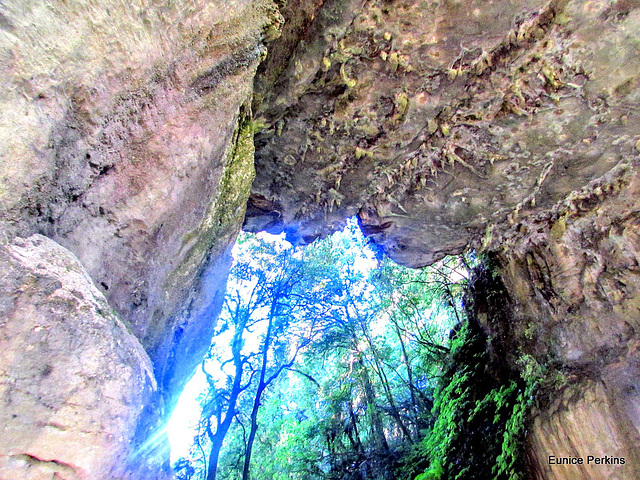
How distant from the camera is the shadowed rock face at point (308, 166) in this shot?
177cm

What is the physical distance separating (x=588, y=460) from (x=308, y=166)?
518 cm

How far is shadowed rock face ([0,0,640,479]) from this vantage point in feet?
5.81

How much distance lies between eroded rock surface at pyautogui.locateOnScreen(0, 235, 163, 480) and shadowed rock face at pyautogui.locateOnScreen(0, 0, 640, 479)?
1 centimetres

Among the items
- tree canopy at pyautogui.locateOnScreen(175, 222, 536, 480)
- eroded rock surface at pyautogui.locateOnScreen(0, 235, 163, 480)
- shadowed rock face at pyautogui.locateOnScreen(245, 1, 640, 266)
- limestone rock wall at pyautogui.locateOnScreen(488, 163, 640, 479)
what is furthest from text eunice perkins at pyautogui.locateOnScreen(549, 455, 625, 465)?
eroded rock surface at pyautogui.locateOnScreen(0, 235, 163, 480)

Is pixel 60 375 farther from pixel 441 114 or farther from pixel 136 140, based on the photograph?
pixel 441 114

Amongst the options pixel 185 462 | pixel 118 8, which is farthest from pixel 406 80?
pixel 185 462

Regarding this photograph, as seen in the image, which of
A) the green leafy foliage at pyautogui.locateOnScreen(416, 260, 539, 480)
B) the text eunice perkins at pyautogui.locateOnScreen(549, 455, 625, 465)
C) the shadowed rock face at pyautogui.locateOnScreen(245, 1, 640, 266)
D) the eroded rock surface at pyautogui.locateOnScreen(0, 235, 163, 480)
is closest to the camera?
the eroded rock surface at pyautogui.locateOnScreen(0, 235, 163, 480)

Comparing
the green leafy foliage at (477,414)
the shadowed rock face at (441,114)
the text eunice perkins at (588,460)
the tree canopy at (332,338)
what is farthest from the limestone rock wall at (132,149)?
the tree canopy at (332,338)

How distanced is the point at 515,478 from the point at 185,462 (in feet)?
29.8

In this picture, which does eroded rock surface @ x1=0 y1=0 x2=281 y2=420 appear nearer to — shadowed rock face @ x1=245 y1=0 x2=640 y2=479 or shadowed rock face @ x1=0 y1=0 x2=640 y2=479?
shadowed rock face @ x1=0 y1=0 x2=640 y2=479

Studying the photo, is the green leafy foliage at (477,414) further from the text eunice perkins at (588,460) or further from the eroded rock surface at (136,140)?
the eroded rock surface at (136,140)

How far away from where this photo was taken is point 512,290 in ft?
20.8

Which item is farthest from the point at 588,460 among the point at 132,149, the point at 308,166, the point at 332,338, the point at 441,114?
the point at 332,338

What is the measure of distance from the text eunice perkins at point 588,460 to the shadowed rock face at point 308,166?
Answer: 0.09m
